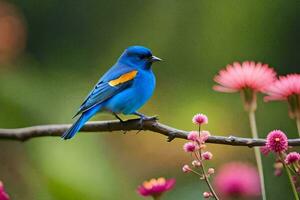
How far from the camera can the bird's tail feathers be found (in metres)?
1.76

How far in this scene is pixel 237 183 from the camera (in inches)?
50.5

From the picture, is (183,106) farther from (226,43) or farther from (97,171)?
(226,43)

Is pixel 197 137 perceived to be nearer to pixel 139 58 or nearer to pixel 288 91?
pixel 288 91

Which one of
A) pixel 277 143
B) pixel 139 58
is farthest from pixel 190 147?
pixel 139 58

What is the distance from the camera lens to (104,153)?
9.03 ft

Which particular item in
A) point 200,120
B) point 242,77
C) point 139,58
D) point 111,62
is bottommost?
point 200,120

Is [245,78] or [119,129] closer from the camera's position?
[245,78]

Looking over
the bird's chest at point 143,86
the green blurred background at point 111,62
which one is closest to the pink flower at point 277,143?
the green blurred background at point 111,62

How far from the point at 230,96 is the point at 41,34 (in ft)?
5.89

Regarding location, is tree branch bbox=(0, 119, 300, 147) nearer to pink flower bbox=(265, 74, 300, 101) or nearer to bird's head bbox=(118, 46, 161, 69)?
pink flower bbox=(265, 74, 300, 101)

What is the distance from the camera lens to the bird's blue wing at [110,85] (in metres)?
2.20

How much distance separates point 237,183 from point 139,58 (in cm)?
125

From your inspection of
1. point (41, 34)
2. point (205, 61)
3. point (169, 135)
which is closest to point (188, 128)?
point (205, 61)

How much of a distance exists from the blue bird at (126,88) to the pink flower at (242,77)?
2.55 ft
